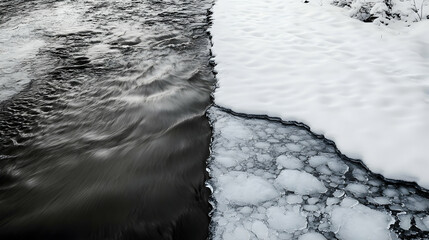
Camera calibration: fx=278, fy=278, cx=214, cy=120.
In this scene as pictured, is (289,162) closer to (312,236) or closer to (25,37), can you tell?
(312,236)

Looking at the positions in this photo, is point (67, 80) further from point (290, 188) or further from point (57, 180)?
point (290, 188)

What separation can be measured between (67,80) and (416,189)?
4752 mm

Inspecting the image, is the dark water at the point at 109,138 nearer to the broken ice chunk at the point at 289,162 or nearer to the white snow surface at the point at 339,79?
the white snow surface at the point at 339,79

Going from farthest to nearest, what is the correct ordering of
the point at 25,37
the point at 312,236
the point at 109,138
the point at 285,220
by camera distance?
the point at 25,37
the point at 109,138
the point at 285,220
the point at 312,236

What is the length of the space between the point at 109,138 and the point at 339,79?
10.4ft

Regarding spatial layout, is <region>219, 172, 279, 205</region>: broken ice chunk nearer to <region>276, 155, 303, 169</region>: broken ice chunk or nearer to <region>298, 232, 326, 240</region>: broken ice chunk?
<region>276, 155, 303, 169</region>: broken ice chunk

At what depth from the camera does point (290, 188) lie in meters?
2.56

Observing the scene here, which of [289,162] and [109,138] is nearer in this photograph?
[289,162]

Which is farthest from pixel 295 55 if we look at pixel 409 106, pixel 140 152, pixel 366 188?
pixel 140 152

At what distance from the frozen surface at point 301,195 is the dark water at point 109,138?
0.24 meters

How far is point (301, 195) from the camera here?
8.16ft

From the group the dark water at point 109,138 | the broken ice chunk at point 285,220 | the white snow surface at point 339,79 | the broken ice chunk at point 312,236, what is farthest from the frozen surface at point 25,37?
the broken ice chunk at point 312,236

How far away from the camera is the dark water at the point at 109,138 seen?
2363 mm

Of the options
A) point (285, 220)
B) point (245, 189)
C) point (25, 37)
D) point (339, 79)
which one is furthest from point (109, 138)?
point (25, 37)
